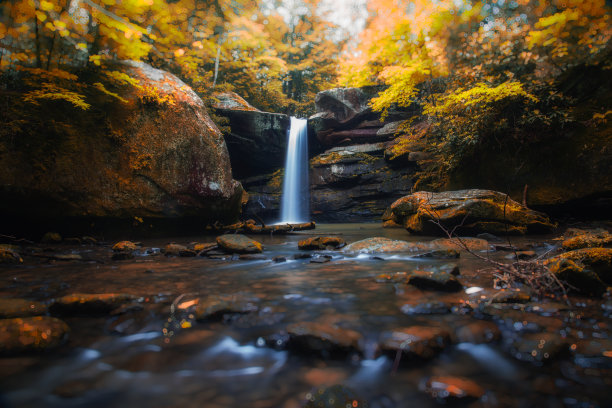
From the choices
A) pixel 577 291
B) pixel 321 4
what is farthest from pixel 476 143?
pixel 321 4

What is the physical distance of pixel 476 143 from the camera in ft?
27.6

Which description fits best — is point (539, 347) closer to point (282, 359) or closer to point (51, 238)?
point (282, 359)

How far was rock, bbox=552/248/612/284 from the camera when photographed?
7.62 feet

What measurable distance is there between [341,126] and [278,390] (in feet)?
54.0

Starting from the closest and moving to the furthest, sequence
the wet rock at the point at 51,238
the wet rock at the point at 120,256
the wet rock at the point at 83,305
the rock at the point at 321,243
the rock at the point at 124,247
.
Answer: the wet rock at the point at 83,305 → the wet rock at the point at 120,256 → the rock at the point at 124,247 → the rock at the point at 321,243 → the wet rock at the point at 51,238

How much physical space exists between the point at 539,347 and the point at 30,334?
112 inches

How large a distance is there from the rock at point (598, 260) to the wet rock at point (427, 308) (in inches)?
57.8

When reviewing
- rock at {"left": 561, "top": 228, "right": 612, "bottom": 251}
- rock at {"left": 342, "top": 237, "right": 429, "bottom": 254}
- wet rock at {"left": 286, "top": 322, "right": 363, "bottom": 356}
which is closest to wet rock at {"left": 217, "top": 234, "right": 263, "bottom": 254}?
rock at {"left": 342, "top": 237, "right": 429, "bottom": 254}

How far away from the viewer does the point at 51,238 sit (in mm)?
5953

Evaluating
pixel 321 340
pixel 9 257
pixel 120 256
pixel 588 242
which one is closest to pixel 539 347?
pixel 321 340

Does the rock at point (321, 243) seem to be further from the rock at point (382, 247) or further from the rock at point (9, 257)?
the rock at point (9, 257)

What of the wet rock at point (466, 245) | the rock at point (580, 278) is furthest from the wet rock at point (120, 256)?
the rock at point (580, 278)

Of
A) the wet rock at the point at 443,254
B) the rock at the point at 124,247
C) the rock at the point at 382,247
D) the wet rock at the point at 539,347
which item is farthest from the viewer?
the rock at the point at 124,247

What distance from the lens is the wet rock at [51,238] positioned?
19.4 ft
